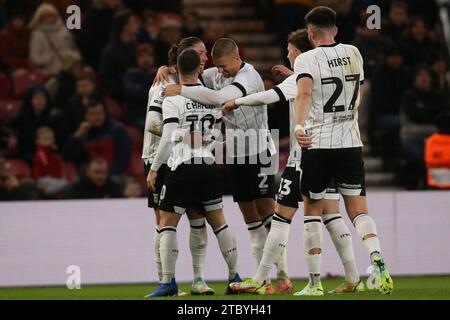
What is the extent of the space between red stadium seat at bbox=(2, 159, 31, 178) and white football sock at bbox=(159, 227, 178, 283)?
15.0 feet

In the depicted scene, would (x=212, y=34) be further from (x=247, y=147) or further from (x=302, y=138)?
(x=302, y=138)

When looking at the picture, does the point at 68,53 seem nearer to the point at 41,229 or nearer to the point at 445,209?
the point at 41,229

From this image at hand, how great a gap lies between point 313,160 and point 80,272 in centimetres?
446

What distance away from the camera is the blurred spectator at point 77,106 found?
14953 mm

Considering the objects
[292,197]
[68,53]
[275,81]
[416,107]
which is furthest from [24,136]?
[292,197]

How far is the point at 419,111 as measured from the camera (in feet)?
49.5

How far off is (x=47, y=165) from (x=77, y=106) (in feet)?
2.77

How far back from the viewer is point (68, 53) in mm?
15781

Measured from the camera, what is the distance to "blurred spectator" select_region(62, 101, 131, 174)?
14766 mm

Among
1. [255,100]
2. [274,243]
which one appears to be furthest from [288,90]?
[274,243]

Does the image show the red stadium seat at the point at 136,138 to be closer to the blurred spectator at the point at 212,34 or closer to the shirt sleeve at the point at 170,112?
the blurred spectator at the point at 212,34

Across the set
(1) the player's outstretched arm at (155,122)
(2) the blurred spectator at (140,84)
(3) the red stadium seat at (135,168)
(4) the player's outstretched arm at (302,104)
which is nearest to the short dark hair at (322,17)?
(4) the player's outstretched arm at (302,104)

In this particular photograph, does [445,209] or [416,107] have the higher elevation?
[416,107]

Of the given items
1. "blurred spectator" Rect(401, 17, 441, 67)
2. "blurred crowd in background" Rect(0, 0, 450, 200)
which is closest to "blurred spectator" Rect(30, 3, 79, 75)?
"blurred crowd in background" Rect(0, 0, 450, 200)
